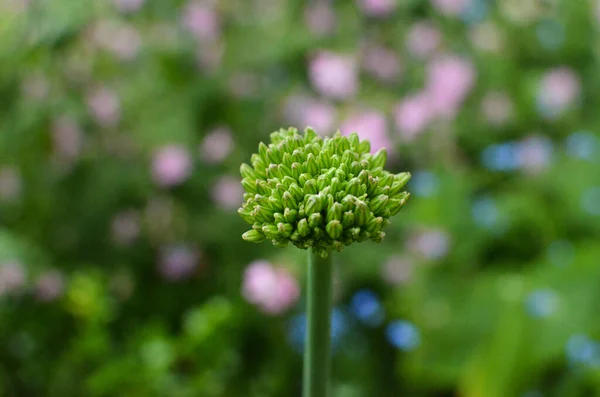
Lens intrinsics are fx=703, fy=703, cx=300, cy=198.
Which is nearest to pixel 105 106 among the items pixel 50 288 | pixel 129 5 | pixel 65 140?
pixel 65 140

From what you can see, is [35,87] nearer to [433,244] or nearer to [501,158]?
[433,244]

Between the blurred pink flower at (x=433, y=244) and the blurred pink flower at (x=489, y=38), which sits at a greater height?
the blurred pink flower at (x=489, y=38)

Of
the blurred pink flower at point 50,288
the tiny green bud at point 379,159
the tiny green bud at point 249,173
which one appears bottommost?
the tiny green bud at point 249,173

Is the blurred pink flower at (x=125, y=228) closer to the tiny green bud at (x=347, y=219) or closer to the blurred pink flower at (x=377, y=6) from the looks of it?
the blurred pink flower at (x=377, y=6)

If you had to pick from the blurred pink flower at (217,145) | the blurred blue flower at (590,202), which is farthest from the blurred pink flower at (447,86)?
the blurred pink flower at (217,145)

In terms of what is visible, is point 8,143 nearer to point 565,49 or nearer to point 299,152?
point 299,152

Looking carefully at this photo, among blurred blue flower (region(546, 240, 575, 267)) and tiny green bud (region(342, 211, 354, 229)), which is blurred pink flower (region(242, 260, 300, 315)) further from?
tiny green bud (region(342, 211, 354, 229))
